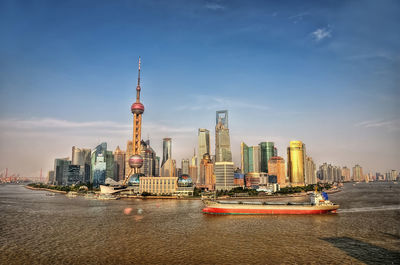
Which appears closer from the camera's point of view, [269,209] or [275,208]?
[269,209]

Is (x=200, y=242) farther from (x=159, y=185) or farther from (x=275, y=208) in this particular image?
(x=159, y=185)

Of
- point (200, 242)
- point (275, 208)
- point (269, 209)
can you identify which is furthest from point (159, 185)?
point (200, 242)

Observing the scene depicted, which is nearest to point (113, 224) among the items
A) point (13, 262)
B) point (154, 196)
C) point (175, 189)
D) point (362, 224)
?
point (13, 262)

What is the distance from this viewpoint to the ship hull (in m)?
78.5

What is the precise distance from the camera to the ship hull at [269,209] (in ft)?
258

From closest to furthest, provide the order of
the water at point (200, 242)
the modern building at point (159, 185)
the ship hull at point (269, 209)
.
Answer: the water at point (200, 242)
the ship hull at point (269, 209)
the modern building at point (159, 185)

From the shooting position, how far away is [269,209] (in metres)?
78.5

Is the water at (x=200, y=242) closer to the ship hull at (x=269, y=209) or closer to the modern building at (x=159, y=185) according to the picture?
the ship hull at (x=269, y=209)

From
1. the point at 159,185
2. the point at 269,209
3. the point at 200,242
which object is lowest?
the point at 159,185

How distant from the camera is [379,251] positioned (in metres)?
38.2

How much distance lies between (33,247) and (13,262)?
24.2 ft

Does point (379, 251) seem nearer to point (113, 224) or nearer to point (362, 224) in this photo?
point (362, 224)

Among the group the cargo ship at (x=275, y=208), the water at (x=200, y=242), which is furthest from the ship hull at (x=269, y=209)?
the water at (x=200, y=242)

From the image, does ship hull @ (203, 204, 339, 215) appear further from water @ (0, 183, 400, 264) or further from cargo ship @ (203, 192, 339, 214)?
water @ (0, 183, 400, 264)
